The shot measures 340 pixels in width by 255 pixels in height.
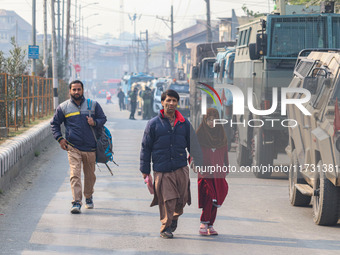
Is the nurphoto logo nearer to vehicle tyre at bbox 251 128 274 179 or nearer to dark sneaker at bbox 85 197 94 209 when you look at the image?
vehicle tyre at bbox 251 128 274 179

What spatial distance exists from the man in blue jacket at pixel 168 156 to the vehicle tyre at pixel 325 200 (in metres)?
1.68

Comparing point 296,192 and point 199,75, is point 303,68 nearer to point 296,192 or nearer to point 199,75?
point 296,192

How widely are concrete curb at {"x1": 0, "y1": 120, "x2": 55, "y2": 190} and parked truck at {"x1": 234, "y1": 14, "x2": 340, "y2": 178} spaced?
4363mm

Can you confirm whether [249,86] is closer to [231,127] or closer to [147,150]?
[231,127]

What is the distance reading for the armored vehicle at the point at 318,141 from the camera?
338 inches

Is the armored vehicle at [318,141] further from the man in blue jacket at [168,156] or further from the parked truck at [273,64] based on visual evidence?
the parked truck at [273,64]

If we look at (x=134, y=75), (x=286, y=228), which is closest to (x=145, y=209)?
(x=286, y=228)

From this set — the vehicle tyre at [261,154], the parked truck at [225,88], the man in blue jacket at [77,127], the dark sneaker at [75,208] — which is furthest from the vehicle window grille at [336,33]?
the dark sneaker at [75,208]

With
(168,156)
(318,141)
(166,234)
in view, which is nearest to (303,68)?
(318,141)

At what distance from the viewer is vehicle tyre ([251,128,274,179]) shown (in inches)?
543

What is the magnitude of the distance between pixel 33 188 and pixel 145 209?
9.36 feet

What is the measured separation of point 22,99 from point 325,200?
1325 centimetres

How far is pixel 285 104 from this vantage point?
40.5 feet

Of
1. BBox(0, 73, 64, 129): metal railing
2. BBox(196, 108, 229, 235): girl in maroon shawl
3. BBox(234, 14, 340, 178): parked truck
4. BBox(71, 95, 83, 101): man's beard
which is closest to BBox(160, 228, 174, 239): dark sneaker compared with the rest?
BBox(196, 108, 229, 235): girl in maroon shawl
